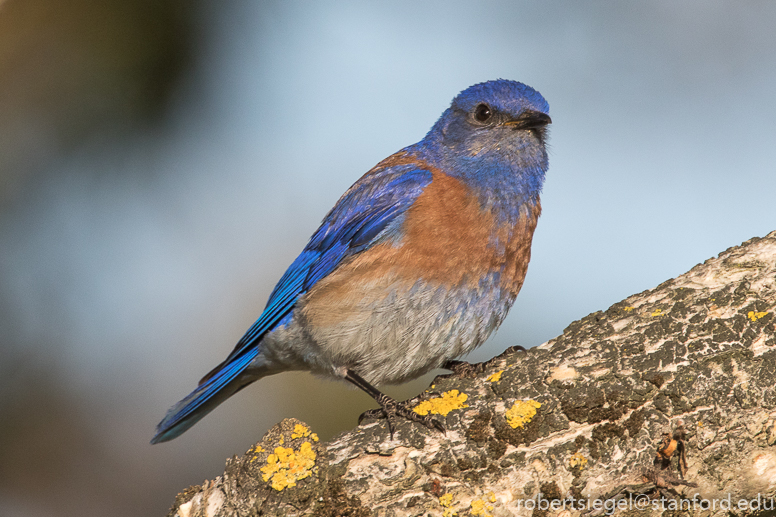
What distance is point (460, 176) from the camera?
408cm

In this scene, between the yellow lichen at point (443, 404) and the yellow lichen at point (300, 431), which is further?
the yellow lichen at point (443, 404)

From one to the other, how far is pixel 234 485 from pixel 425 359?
4.84 ft

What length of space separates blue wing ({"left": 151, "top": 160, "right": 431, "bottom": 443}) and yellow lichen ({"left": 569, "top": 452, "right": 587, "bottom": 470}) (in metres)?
1.86

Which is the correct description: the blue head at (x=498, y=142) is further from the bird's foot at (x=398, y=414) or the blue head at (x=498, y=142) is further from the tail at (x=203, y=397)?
the tail at (x=203, y=397)

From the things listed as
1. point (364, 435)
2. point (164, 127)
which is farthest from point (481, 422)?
point (164, 127)

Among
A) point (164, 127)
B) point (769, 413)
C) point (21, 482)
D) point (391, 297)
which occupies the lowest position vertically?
point (21, 482)

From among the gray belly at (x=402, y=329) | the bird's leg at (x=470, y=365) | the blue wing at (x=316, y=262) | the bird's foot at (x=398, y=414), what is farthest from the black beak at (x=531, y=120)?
the bird's foot at (x=398, y=414)

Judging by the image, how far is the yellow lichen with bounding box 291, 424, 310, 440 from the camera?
2.67m

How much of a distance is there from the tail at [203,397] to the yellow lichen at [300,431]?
168 cm

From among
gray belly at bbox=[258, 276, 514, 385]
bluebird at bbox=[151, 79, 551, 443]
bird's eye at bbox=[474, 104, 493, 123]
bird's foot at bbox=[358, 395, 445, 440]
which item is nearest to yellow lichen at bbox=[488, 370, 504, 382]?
bird's foot at bbox=[358, 395, 445, 440]

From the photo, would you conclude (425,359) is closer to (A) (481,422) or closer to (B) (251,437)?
(A) (481,422)

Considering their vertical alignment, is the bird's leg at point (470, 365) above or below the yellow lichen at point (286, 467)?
above

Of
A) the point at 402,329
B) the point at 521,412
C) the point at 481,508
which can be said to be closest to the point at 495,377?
the point at 521,412

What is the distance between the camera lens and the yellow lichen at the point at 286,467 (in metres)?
2.56
